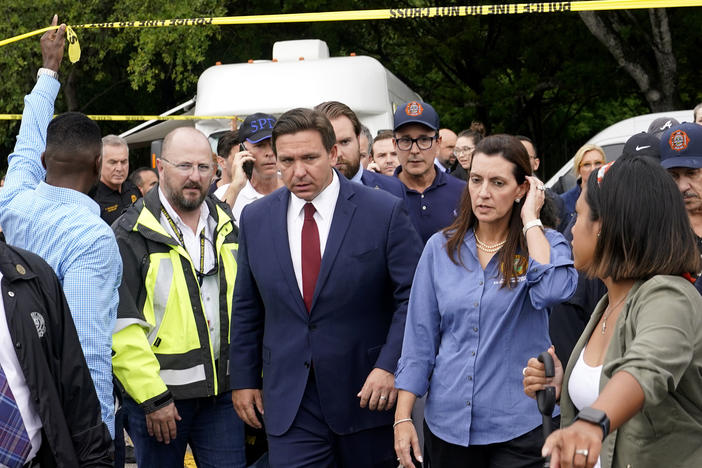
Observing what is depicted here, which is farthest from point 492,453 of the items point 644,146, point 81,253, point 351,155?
point 351,155

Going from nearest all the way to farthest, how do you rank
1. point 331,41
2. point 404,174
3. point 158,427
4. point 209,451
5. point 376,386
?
point 376,386 < point 158,427 < point 209,451 < point 404,174 < point 331,41

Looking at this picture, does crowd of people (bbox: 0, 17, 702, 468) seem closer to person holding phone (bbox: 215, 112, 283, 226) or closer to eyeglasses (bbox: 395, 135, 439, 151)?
person holding phone (bbox: 215, 112, 283, 226)

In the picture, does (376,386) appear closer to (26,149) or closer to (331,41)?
(26,149)

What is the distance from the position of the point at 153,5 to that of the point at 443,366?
1524cm

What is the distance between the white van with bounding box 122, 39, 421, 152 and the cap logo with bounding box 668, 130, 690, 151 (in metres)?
6.95

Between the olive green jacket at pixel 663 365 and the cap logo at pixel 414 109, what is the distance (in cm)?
351

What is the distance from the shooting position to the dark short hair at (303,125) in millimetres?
4566

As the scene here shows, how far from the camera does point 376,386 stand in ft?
14.1

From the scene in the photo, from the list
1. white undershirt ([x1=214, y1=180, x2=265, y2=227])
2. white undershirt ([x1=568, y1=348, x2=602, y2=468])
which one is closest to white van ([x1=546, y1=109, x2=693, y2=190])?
white undershirt ([x1=214, y1=180, x2=265, y2=227])

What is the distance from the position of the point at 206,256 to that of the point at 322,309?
949mm

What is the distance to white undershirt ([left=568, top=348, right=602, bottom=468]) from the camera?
3041mm

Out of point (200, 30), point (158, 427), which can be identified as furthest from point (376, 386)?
point (200, 30)

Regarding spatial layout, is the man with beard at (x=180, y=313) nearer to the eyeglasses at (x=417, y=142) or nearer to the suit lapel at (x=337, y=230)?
the suit lapel at (x=337, y=230)

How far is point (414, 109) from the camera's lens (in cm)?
633
